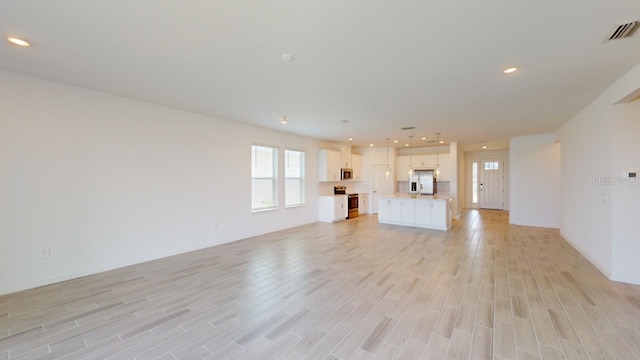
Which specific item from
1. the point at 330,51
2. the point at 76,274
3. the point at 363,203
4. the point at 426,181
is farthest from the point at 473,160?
the point at 76,274

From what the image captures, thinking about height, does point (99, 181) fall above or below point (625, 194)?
above

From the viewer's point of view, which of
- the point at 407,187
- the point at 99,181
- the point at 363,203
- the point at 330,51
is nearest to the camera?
the point at 330,51

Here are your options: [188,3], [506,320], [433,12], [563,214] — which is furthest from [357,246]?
[563,214]

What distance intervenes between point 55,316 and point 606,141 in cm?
731

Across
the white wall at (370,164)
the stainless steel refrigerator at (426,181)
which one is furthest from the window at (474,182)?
the white wall at (370,164)

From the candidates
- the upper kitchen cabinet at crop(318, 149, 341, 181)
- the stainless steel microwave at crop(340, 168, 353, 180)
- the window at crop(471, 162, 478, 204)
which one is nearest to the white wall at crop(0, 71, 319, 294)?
the upper kitchen cabinet at crop(318, 149, 341, 181)

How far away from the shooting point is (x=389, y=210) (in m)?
7.60

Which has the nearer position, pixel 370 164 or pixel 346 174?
pixel 346 174

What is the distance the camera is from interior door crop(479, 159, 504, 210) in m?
10.4

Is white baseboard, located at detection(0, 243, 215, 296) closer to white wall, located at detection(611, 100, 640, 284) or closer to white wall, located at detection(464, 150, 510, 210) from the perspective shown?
white wall, located at detection(611, 100, 640, 284)

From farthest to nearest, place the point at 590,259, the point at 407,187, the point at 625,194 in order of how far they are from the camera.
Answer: the point at 407,187 → the point at 590,259 → the point at 625,194

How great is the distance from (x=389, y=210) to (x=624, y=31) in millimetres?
5934

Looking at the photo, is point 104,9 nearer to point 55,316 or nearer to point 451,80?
point 55,316

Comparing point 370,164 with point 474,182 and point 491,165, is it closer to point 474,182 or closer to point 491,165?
point 474,182
